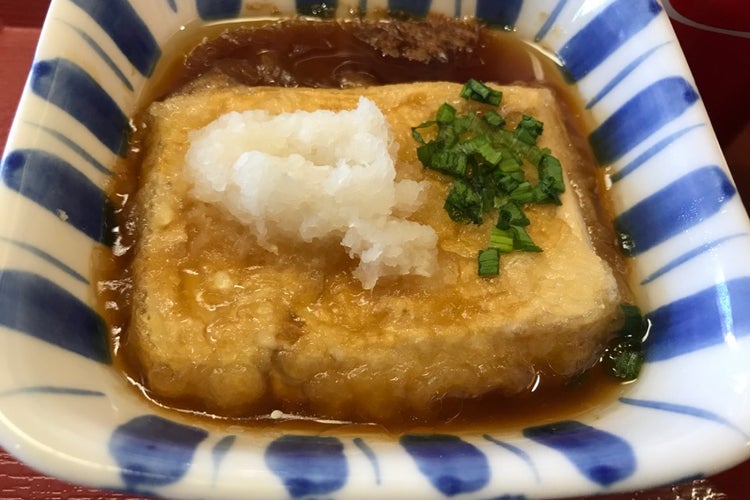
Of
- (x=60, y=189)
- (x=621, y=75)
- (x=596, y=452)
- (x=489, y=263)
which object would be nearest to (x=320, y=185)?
(x=489, y=263)

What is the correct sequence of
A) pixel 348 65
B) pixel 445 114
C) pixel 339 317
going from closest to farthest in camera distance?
pixel 339 317 < pixel 445 114 < pixel 348 65

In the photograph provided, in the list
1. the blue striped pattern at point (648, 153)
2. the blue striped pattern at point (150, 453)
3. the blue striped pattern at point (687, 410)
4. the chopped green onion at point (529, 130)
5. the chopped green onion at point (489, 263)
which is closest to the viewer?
the blue striped pattern at point (150, 453)

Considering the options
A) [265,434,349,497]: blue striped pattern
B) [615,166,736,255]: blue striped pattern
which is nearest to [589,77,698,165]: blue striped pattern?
[615,166,736,255]: blue striped pattern

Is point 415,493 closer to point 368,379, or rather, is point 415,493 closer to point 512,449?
point 512,449

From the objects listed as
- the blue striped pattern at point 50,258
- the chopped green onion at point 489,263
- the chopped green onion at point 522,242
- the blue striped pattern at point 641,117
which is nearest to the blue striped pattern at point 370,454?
the chopped green onion at point 489,263

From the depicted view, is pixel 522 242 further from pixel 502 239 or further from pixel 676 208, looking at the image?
pixel 676 208

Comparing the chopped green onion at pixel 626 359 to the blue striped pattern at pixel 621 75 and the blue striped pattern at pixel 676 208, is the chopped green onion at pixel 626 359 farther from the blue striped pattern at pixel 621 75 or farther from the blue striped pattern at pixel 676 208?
the blue striped pattern at pixel 621 75

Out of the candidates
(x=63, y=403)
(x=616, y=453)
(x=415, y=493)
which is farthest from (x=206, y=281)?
(x=616, y=453)
